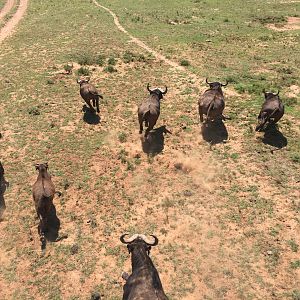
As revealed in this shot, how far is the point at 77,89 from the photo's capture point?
25453 millimetres

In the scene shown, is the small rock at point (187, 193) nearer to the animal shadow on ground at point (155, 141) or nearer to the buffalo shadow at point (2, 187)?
the animal shadow on ground at point (155, 141)

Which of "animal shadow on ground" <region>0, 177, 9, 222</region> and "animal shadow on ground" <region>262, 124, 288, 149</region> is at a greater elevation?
"animal shadow on ground" <region>0, 177, 9, 222</region>

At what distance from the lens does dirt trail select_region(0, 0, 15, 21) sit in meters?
47.6

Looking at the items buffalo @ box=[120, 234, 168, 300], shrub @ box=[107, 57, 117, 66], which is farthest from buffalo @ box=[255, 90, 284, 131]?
shrub @ box=[107, 57, 117, 66]

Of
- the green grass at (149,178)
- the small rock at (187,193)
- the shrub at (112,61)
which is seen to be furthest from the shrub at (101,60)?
the small rock at (187,193)

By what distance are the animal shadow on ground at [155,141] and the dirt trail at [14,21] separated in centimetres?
2432

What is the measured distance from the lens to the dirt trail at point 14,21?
1526 inches

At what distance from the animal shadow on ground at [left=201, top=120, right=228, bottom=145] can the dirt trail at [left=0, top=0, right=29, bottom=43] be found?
2601cm

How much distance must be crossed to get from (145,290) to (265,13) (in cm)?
4400

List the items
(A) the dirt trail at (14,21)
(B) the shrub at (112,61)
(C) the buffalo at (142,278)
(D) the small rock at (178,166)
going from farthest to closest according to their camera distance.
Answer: (A) the dirt trail at (14,21) < (B) the shrub at (112,61) < (D) the small rock at (178,166) < (C) the buffalo at (142,278)

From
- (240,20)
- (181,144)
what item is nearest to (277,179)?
(181,144)

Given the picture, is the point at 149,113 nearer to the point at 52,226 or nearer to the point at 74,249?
the point at 52,226

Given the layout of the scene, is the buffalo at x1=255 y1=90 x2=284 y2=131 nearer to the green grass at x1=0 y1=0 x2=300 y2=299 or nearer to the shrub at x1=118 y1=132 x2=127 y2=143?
the green grass at x1=0 y1=0 x2=300 y2=299

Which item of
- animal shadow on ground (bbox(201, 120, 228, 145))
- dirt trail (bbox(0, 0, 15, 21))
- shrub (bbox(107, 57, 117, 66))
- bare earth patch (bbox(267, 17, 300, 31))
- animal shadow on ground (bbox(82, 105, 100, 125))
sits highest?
animal shadow on ground (bbox(201, 120, 228, 145))
